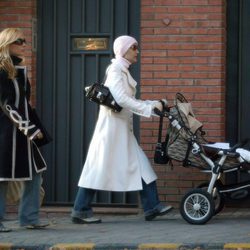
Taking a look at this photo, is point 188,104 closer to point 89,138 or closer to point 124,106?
point 124,106

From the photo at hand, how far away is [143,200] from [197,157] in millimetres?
799

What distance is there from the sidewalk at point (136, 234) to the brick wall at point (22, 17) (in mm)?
1818

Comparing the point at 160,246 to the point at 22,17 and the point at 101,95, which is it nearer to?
the point at 101,95

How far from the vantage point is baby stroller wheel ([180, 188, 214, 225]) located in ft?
34.9

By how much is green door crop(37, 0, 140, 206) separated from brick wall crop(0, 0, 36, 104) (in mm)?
186

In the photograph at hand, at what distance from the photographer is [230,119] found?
11805 millimetres

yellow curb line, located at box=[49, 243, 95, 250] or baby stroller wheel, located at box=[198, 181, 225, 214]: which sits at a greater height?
baby stroller wheel, located at box=[198, 181, 225, 214]

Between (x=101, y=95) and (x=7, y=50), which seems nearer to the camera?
(x=7, y=50)

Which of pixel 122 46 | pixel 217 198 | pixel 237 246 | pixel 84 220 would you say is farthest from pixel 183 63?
pixel 237 246

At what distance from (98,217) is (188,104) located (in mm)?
1744

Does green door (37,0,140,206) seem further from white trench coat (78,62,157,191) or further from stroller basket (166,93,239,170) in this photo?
stroller basket (166,93,239,170)

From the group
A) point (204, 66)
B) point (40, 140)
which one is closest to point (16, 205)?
point (40, 140)

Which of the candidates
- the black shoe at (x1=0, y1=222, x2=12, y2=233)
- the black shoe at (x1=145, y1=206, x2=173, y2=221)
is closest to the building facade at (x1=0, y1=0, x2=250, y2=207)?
the black shoe at (x1=145, y1=206, x2=173, y2=221)

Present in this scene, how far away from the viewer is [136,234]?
10141 millimetres
